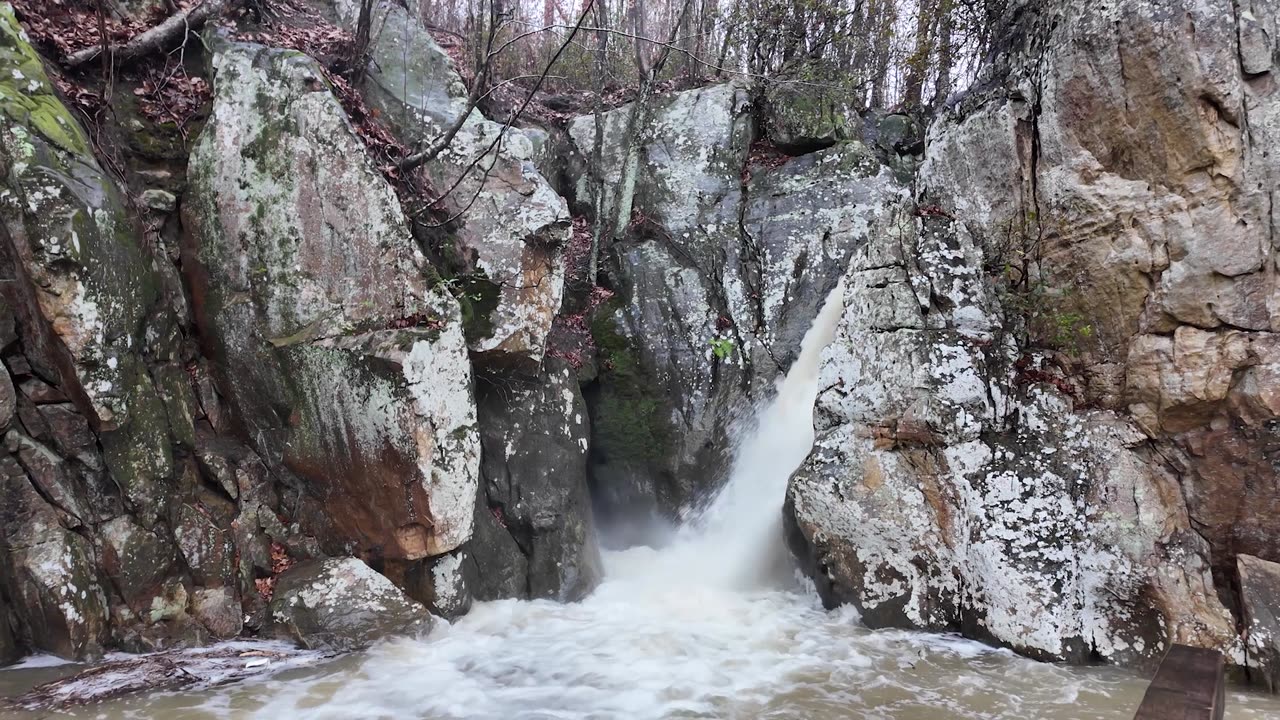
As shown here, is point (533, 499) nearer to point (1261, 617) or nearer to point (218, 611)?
point (218, 611)

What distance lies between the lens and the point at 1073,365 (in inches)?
241

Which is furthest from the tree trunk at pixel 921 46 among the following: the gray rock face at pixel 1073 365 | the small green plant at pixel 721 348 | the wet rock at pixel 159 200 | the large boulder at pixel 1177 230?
the wet rock at pixel 159 200

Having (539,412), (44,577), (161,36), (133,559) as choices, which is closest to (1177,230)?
(539,412)

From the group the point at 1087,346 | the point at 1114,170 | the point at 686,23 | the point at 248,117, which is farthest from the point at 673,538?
the point at 686,23

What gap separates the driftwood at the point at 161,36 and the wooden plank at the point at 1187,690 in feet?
28.0

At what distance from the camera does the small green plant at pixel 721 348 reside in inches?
353

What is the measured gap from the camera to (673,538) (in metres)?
8.57

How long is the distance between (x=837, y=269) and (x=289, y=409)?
7125 mm

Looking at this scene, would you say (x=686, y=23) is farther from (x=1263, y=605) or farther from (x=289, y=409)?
(x=1263, y=605)

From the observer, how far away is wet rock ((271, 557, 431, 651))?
5.65 m

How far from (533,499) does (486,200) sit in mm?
3447

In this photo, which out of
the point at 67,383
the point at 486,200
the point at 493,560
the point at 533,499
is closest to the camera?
the point at 67,383

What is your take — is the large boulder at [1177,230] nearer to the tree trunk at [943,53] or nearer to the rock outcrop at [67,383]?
the tree trunk at [943,53]

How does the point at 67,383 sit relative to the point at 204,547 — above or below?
above
